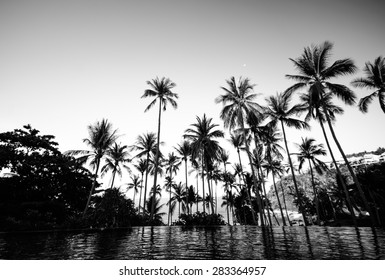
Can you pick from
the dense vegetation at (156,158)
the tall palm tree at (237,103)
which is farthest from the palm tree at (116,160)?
the tall palm tree at (237,103)

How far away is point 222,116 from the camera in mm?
22078

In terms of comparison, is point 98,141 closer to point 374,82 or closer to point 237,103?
point 237,103

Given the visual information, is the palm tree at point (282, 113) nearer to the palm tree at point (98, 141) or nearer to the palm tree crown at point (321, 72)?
the palm tree crown at point (321, 72)

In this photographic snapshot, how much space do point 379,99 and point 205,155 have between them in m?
19.6

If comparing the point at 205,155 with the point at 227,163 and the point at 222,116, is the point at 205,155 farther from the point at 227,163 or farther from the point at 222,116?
the point at 227,163

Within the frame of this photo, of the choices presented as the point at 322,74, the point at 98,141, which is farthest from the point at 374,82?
the point at 98,141

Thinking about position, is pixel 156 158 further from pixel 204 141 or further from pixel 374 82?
pixel 374 82

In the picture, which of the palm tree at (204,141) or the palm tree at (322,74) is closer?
the palm tree at (322,74)

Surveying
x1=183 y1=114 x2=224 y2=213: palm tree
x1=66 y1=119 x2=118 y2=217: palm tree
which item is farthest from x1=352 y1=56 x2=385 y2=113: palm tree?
x1=66 y1=119 x2=118 y2=217: palm tree

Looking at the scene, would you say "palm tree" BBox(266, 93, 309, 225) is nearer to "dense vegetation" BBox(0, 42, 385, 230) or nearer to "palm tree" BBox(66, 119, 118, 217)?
"dense vegetation" BBox(0, 42, 385, 230)

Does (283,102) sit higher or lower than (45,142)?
higher
